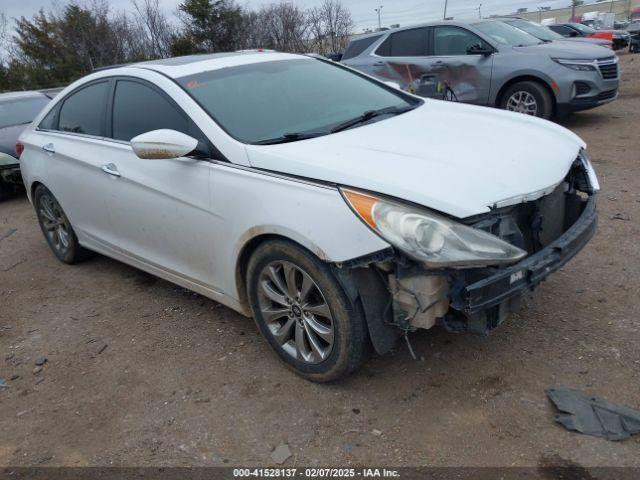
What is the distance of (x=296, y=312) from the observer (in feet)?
9.62

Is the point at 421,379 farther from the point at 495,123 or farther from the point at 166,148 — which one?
the point at 166,148

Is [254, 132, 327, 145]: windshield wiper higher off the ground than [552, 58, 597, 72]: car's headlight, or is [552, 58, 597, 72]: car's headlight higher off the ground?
[254, 132, 327, 145]: windshield wiper

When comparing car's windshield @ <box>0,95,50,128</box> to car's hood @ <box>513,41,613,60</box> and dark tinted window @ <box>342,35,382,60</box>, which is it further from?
car's hood @ <box>513,41,613,60</box>

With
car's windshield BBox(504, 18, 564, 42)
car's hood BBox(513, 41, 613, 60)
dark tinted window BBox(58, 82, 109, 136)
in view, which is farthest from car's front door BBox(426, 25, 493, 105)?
dark tinted window BBox(58, 82, 109, 136)

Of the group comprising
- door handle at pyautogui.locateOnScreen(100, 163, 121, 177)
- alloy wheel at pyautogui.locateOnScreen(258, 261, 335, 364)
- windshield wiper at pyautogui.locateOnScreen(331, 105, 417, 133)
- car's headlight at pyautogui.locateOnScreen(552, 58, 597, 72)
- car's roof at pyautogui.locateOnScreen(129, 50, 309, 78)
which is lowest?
alloy wheel at pyautogui.locateOnScreen(258, 261, 335, 364)

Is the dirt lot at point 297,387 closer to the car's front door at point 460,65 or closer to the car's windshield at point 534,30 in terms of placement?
the car's front door at point 460,65

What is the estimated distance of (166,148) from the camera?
3039mm

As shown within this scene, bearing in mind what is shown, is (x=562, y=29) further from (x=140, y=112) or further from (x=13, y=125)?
(x=140, y=112)

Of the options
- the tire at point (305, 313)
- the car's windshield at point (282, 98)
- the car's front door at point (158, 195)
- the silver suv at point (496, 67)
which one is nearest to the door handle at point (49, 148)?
the car's front door at point (158, 195)

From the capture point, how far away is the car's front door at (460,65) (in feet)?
27.1

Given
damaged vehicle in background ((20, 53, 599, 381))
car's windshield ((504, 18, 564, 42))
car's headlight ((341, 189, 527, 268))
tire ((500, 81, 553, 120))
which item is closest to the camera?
car's headlight ((341, 189, 527, 268))

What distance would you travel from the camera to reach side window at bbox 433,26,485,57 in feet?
27.7

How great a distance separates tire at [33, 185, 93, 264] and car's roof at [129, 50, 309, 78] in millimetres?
1634

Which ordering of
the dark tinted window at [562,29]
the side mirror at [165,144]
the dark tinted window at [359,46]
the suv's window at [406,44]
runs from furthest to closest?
the dark tinted window at [562,29], the dark tinted window at [359,46], the suv's window at [406,44], the side mirror at [165,144]
